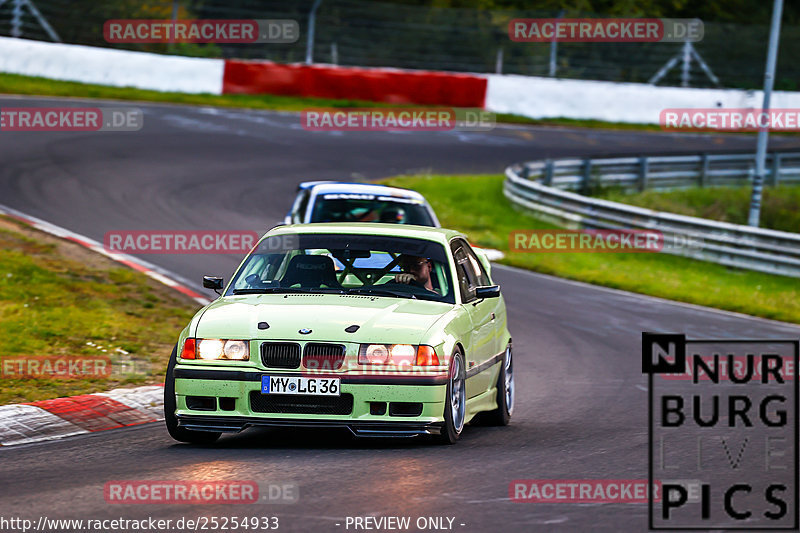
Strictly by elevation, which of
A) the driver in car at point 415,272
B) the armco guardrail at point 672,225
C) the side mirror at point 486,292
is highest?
the driver in car at point 415,272

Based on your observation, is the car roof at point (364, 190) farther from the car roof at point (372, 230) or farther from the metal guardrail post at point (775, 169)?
the metal guardrail post at point (775, 169)

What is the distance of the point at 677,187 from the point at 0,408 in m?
24.6

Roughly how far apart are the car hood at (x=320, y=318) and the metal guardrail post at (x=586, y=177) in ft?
69.6

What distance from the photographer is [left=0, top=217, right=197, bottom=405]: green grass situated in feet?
34.7

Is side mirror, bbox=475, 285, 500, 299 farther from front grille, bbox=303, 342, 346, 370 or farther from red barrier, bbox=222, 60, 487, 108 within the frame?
red barrier, bbox=222, 60, 487, 108

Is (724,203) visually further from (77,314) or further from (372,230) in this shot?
(372,230)

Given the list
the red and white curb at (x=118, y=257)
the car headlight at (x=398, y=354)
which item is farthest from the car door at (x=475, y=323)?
the red and white curb at (x=118, y=257)

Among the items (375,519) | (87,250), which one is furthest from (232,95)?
(375,519)

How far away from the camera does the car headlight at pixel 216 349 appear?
7781mm

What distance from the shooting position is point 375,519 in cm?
593

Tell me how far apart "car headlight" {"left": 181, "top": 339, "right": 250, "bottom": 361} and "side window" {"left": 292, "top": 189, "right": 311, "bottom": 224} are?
Answer: 282 inches

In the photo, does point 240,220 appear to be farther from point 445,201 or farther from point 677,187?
point 677,187

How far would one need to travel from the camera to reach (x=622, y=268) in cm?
2184

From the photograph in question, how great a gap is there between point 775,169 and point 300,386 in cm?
2774
